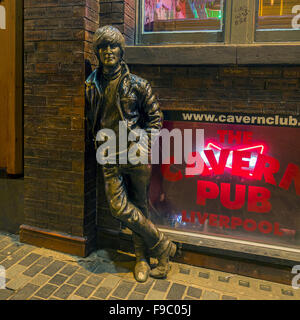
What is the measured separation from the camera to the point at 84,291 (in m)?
3.68

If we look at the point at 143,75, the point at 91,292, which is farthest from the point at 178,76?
the point at 91,292

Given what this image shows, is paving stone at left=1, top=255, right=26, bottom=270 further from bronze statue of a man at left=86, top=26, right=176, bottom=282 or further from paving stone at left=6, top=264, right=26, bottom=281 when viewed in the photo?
bronze statue of a man at left=86, top=26, right=176, bottom=282

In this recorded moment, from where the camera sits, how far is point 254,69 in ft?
12.8

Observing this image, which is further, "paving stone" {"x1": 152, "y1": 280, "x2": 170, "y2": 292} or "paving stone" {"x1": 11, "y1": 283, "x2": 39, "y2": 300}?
"paving stone" {"x1": 152, "y1": 280, "x2": 170, "y2": 292}

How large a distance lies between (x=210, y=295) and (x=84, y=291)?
1449 millimetres

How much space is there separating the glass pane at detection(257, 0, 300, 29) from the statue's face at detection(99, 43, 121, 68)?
189 cm

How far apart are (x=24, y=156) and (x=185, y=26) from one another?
9.70ft

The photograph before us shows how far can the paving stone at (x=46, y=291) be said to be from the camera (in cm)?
357

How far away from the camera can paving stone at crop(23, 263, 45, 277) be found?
3973mm

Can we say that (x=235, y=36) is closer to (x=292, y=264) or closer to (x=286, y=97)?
(x=286, y=97)

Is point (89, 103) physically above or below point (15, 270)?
above

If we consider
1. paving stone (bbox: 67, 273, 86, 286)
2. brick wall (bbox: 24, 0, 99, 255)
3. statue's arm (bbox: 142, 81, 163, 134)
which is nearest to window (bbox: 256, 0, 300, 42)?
statue's arm (bbox: 142, 81, 163, 134)

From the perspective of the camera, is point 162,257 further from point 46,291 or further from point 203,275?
point 46,291

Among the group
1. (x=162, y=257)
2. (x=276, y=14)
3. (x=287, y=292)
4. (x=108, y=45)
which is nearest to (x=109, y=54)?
(x=108, y=45)
